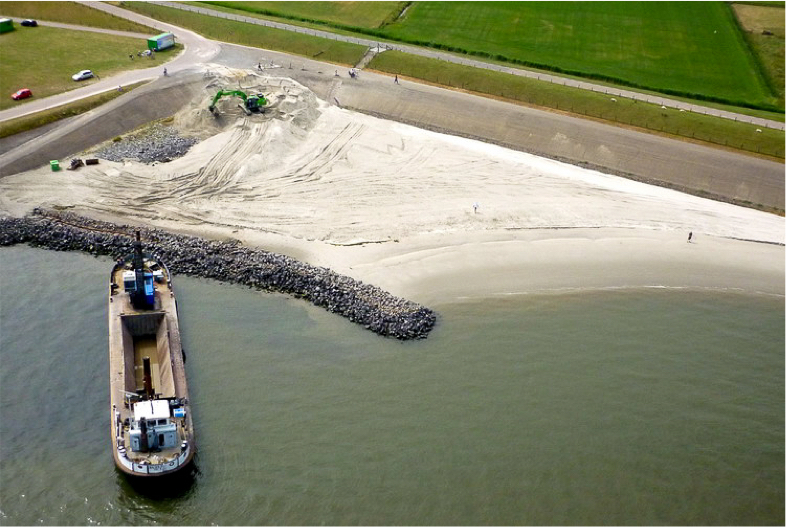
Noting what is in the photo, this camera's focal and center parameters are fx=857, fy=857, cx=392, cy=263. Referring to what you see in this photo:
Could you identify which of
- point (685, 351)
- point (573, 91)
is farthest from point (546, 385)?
point (573, 91)

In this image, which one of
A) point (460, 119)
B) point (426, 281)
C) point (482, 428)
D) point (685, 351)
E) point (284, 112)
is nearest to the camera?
point (482, 428)

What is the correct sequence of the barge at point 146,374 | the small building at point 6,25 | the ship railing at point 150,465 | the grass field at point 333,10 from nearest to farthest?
the ship railing at point 150,465
the barge at point 146,374
the small building at point 6,25
the grass field at point 333,10

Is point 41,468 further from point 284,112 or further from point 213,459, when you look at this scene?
point 284,112

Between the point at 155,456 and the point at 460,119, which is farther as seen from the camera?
the point at 460,119

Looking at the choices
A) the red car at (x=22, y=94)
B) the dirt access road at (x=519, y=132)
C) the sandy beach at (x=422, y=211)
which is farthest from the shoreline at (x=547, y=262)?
the red car at (x=22, y=94)

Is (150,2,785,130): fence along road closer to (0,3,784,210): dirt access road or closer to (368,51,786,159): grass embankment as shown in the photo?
(368,51,786,159): grass embankment

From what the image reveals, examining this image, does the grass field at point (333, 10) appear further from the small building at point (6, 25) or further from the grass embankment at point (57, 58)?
the small building at point (6, 25)
